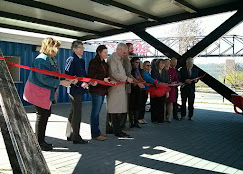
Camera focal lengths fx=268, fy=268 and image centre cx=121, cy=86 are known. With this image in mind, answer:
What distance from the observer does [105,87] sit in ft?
17.5

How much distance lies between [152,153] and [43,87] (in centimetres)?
206

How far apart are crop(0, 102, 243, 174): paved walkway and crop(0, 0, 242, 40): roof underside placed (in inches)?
118

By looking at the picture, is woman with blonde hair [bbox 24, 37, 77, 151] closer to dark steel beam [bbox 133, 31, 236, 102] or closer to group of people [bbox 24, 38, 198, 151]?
group of people [bbox 24, 38, 198, 151]

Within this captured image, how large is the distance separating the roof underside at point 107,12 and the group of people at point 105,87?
1.24 metres

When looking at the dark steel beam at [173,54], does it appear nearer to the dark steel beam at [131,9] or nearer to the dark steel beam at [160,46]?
the dark steel beam at [160,46]

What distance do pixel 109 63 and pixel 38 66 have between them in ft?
5.58

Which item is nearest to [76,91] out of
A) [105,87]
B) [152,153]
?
[105,87]

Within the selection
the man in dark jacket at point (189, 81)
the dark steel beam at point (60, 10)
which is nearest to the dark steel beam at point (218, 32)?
the man in dark jacket at point (189, 81)

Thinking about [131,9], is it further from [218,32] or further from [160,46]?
[218,32]

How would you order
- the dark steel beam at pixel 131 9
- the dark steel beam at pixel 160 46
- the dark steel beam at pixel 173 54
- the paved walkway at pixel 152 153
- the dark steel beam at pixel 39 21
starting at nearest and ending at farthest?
the paved walkway at pixel 152 153 < the dark steel beam at pixel 131 9 < the dark steel beam at pixel 39 21 < the dark steel beam at pixel 173 54 < the dark steel beam at pixel 160 46

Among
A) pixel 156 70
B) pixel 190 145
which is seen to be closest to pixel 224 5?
pixel 156 70

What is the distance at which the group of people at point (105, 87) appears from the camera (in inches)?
168

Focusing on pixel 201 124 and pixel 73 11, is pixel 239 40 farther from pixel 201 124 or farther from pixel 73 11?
pixel 73 11

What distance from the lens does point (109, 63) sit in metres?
5.54
